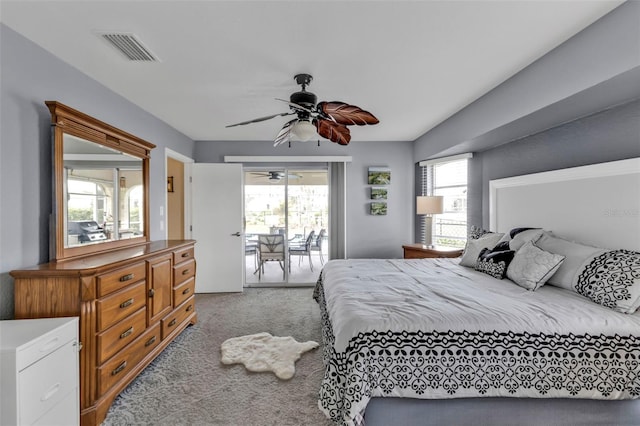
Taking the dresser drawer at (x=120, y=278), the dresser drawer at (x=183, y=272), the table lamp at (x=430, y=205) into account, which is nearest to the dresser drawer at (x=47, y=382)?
the dresser drawer at (x=120, y=278)

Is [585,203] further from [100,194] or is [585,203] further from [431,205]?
[100,194]

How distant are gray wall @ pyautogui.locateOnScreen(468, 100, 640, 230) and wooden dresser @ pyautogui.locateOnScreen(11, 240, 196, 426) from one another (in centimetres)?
368

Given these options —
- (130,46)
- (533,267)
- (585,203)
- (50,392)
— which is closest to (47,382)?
(50,392)

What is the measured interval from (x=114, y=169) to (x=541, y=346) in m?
3.52

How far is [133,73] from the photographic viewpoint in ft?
7.66

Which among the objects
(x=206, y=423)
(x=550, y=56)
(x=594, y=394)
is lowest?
(x=206, y=423)

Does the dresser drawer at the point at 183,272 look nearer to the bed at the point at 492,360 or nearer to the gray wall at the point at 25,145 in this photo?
the gray wall at the point at 25,145

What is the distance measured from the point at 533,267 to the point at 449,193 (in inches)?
93.0

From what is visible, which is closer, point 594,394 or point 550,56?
point 594,394

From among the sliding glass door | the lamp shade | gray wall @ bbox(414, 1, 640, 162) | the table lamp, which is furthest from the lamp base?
the sliding glass door

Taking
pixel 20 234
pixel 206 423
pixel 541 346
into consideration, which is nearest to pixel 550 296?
pixel 541 346

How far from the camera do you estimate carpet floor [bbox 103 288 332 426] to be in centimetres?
181

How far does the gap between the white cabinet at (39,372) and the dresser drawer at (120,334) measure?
0.17 meters

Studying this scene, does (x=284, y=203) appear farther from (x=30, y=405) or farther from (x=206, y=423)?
(x=30, y=405)
